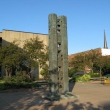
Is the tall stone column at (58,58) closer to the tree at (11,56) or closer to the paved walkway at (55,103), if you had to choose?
the paved walkway at (55,103)

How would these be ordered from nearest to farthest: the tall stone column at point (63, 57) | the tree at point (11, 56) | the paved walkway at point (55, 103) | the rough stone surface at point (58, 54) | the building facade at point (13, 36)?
the paved walkway at point (55, 103) → the rough stone surface at point (58, 54) → the tall stone column at point (63, 57) → the tree at point (11, 56) → the building facade at point (13, 36)

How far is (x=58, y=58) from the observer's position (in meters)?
14.9

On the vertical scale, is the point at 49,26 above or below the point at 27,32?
below

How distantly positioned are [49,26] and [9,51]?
15525 mm

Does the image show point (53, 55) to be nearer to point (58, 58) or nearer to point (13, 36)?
point (58, 58)

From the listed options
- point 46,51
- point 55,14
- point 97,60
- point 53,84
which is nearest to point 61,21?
point 55,14

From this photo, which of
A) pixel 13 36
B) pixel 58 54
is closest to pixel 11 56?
pixel 58 54

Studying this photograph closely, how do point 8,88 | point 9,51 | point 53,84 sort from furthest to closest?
1. point 9,51
2. point 8,88
3. point 53,84

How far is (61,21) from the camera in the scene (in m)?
15.3

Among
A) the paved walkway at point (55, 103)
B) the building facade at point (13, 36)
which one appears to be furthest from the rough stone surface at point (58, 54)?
the building facade at point (13, 36)

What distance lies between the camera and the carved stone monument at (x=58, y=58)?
13945 millimetres

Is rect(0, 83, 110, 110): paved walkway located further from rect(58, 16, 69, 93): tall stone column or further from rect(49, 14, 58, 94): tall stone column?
rect(58, 16, 69, 93): tall stone column

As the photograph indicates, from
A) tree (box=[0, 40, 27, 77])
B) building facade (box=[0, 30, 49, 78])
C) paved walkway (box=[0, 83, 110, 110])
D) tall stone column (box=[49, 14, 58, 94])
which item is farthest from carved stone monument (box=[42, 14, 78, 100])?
building facade (box=[0, 30, 49, 78])

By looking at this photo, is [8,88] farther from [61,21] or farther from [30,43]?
[30,43]
